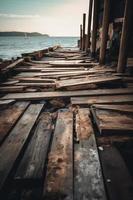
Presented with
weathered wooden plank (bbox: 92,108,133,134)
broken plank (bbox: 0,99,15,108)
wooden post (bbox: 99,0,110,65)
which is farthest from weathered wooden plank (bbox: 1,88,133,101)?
wooden post (bbox: 99,0,110,65)

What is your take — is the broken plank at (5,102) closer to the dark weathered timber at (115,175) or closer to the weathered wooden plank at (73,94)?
the weathered wooden plank at (73,94)

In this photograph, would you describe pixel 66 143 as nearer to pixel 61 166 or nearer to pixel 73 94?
pixel 61 166

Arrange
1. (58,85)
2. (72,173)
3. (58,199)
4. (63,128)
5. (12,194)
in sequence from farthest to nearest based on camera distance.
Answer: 1. (58,85)
2. (63,128)
3. (72,173)
4. (12,194)
5. (58,199)

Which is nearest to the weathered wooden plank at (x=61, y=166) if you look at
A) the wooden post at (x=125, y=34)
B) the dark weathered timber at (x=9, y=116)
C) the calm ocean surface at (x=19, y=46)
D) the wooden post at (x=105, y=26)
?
the dark weathered timber at (x=9, y=116)

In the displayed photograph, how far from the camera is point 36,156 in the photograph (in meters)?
1.88

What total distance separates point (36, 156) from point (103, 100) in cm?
178

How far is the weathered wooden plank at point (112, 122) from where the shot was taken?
7.44ft

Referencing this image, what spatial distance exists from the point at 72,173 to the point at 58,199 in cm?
28

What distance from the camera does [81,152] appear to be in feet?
6.37

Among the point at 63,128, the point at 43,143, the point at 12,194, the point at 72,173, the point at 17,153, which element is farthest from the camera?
the point at 63,128

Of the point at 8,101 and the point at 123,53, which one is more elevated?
the point at 123,53

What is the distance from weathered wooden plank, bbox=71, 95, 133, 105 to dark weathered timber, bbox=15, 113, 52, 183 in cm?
88

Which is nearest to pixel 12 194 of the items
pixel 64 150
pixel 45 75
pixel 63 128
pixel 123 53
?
pixel 64 150

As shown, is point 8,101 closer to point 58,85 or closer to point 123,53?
point 58,85
